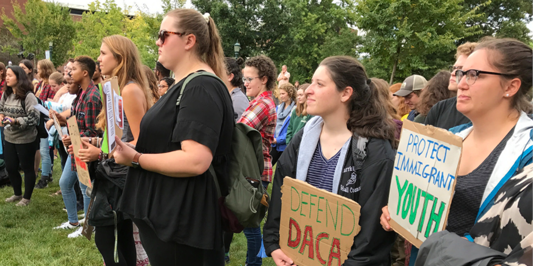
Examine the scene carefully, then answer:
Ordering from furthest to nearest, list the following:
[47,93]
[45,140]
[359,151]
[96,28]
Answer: [96,28] → [47,93] → [45,140] → [359,151]

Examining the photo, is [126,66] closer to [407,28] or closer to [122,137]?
[122,137]

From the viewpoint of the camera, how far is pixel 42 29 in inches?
1125

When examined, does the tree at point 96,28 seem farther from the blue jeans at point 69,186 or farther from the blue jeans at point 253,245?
the blue jeans at point 253,245

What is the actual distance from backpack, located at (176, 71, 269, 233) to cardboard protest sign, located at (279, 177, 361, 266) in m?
0.17

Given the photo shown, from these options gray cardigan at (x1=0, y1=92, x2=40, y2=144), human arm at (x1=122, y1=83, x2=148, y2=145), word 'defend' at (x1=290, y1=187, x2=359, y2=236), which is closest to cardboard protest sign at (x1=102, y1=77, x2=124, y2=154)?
human arm at (x1=122, y1=83, x2=148, y2=145)

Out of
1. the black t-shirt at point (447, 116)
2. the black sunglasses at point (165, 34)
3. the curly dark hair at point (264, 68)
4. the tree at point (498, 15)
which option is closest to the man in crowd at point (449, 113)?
the black t-shirt at point (447, 116)

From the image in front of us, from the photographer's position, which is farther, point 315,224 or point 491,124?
point 315,224

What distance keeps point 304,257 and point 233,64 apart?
273 centimetres

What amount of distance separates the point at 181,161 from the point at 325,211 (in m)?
0.80

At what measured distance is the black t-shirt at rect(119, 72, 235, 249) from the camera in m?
1.91

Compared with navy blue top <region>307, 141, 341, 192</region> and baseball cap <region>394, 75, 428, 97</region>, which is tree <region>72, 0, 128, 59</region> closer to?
baseball cap <region>394, 75, 428, 97</region>

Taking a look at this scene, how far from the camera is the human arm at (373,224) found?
1961mm

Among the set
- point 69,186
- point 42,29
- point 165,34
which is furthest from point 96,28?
point 165,34

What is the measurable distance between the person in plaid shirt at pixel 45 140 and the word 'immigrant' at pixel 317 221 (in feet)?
21.4
